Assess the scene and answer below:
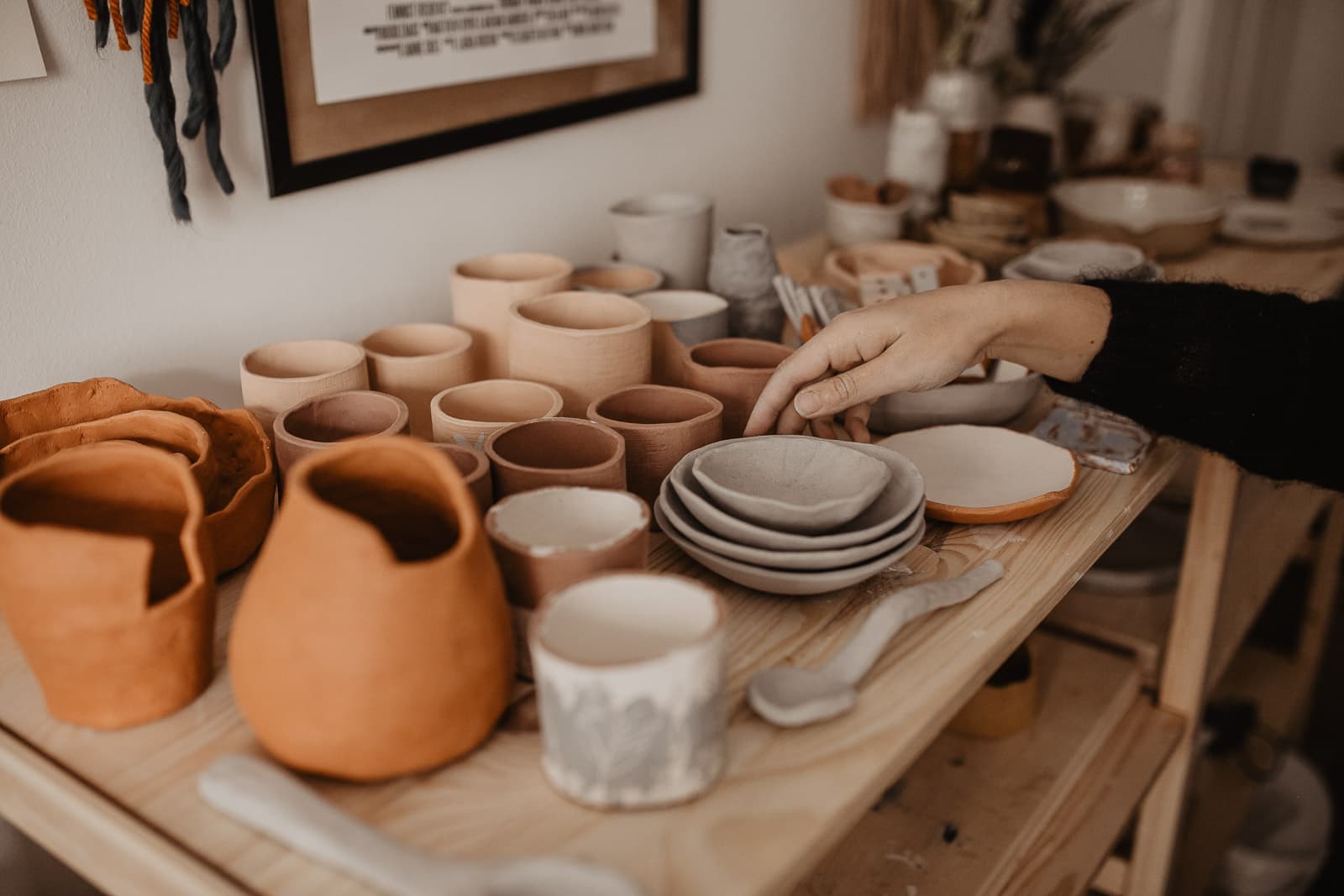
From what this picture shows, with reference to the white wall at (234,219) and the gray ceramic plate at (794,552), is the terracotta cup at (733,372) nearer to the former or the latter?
the gray ceramic plate at (794,552)

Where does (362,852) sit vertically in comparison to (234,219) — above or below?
below

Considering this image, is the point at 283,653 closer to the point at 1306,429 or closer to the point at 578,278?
the point at 578,278

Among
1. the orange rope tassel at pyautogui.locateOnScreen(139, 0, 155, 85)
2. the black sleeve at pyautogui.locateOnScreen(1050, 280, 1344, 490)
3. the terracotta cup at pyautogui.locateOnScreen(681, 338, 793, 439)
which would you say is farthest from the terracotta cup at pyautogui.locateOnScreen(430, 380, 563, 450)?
the black sleeve at pyautogui.locateOnScreen(1050, 280, 1344, 490)

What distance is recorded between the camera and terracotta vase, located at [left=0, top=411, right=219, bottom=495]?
2.65 feet

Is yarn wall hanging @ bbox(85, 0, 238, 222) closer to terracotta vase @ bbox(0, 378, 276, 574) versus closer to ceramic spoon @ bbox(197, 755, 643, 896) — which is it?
terracotta vase @ bbox(0, 378, 276, 574)

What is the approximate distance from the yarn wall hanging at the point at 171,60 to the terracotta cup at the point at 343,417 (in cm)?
28

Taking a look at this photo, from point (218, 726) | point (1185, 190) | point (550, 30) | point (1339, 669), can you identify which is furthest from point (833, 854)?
point (1339, 669)

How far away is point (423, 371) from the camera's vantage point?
3.28 feet

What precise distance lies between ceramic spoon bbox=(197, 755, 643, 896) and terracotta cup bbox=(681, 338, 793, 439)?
1.70ft

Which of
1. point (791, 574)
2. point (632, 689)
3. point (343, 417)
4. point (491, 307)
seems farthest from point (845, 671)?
point (491, 307)

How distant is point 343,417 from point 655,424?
27cm

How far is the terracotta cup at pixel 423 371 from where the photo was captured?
996 millimetres

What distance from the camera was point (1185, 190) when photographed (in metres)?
1.89

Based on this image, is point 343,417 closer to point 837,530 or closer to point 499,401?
point 499,401
